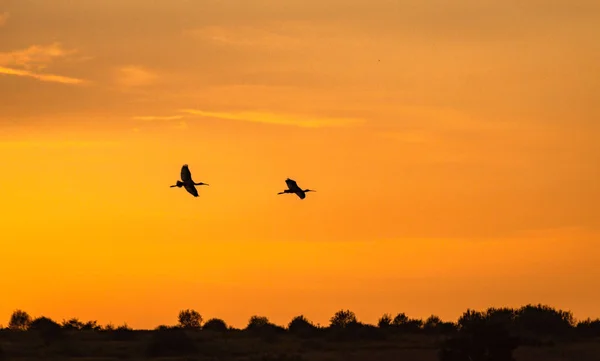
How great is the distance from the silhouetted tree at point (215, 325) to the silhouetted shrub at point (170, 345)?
17.5m

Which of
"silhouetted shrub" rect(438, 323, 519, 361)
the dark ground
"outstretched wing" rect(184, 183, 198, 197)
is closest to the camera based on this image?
"silhouetted shrub" rect(438, 323, 519, 361)

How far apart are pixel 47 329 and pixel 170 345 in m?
11.2

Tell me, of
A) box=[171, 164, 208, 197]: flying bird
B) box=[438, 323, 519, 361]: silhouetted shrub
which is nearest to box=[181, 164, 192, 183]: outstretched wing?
box=[171, 164, 208, 197]: flying bird

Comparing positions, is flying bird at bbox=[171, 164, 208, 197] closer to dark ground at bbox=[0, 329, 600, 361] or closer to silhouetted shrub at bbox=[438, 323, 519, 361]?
dark ground at bbox=[0, 329, 600, 361]

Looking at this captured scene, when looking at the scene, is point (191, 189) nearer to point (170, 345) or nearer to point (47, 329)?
point (170, 345)

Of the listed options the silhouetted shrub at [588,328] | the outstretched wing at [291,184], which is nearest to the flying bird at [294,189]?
the outstretched wing at [291,184]

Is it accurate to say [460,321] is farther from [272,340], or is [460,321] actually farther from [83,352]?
[83,352]

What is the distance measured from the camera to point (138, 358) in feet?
283

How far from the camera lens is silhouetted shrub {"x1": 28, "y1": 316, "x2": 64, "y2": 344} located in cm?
9388


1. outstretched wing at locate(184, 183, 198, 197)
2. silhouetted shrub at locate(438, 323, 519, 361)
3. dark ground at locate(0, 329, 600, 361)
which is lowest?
silhouetted shrub at locate(438, 323, 519, 361)

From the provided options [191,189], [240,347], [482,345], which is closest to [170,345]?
[240,347]

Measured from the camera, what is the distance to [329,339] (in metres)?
98.0

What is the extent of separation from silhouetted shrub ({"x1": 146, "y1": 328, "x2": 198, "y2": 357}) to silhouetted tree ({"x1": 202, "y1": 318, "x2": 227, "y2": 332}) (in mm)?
17502

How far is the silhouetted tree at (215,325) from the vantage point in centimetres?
10850
